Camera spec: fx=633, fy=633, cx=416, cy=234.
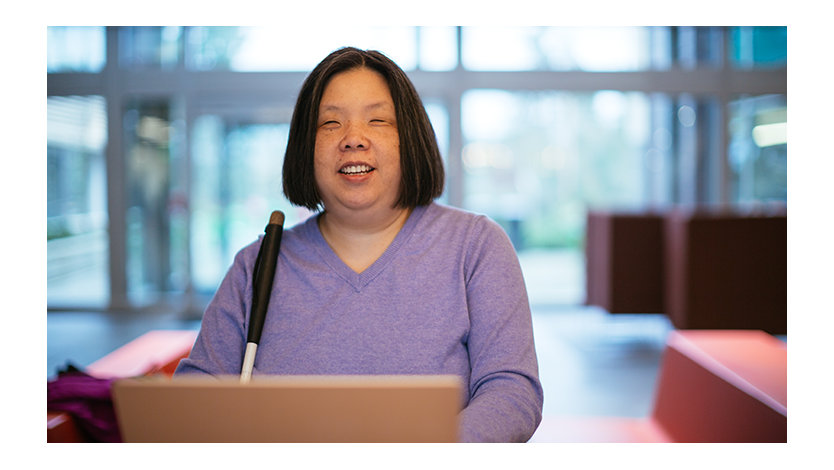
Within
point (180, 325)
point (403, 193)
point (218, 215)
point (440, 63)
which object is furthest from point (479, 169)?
point (403, 193)

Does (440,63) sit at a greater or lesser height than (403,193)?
greater

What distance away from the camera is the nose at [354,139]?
4.14ft

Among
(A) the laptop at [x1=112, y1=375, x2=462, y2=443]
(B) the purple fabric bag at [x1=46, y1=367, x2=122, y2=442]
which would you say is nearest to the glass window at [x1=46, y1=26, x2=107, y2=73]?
(B) the purple fabric bag at [x1=46, y1=367, x2=122, y2=442]

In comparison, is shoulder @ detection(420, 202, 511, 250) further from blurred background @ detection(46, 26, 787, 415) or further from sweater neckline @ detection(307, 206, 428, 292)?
blurred background @ detection(46, 26, 787, 415)

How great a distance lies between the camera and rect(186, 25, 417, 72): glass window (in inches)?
242

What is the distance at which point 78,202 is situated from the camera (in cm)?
637

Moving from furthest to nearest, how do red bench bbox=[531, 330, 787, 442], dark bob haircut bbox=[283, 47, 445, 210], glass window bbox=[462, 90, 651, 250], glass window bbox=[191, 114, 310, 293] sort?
glass window bbox=[462, 90, 651, 250] < glass window bbox=[191, 114, 310, 293] < red bench bbox=[531, 330, 787, 442] < dark bob haircut bbox=[283, 47, 445, 210]

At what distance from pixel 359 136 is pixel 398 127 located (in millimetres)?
90

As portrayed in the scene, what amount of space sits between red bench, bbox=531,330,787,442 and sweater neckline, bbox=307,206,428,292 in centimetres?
91
